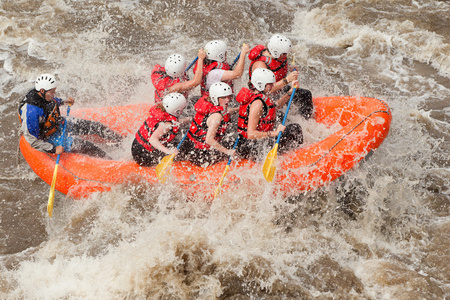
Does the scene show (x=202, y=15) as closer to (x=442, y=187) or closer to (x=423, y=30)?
(x=423, y=30)

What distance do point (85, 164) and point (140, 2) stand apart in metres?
6.75

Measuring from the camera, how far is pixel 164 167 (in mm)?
4844

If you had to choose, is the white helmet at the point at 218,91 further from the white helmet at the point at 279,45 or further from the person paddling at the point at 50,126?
the person paddling at the point at 50,126

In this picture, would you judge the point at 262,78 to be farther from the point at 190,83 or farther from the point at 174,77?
the point at 174,77

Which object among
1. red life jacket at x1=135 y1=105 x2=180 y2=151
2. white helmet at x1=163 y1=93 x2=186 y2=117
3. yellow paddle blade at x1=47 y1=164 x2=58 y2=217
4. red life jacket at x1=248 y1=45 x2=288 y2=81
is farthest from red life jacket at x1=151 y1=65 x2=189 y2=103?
yellow paddle blade at x1=47 y1=164 x2=58 y2=217

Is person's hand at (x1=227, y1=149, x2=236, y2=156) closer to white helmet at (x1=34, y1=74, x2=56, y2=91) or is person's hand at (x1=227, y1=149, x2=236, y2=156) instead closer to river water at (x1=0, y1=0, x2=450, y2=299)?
river water at (x1=0, y1=0, x2=450, y2=299)

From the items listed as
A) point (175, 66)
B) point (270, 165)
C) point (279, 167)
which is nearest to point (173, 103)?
point (175, 66)

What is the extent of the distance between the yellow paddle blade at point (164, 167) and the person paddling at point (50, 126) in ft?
3.98

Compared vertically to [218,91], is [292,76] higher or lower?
lower

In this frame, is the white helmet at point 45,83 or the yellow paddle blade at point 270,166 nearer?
the yellow paddle blade at point 270,166

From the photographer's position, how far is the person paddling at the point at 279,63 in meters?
5.46

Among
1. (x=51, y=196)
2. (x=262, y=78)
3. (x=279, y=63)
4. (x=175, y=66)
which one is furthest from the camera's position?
(x=279, y=63)

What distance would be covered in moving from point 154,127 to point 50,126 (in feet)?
4.77

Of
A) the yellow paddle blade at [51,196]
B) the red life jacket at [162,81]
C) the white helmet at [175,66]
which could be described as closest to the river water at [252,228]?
the yellow paddle blade at [51,196]
